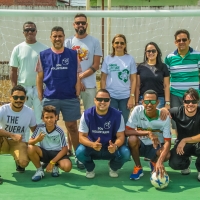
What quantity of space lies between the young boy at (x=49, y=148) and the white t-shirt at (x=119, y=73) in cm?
103

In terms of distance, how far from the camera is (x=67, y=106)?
5262 millimetres

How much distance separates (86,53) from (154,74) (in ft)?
3.42

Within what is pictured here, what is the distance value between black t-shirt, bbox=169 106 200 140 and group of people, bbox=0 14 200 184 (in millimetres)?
13

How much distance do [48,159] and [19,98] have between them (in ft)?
2.96

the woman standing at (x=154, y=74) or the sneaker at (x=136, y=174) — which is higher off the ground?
the woman standing at (x=154, y=74)

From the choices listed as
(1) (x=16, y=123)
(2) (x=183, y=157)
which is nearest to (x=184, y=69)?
(2) (x=183, y=157)

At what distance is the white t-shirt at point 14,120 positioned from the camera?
5082 millimetres

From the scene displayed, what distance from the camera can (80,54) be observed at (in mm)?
5527

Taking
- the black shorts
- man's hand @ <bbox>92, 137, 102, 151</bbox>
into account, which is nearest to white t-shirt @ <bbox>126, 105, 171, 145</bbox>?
man's hand @ <bbox>92, 137, 102, 151</bbox>

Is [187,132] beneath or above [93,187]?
above

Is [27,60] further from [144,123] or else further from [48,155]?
[144,123]

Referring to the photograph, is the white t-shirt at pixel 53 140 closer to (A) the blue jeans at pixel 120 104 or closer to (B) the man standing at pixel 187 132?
(A) the blue jeans at pixel 120 104

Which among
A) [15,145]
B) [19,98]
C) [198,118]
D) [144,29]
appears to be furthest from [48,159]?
[144,29]

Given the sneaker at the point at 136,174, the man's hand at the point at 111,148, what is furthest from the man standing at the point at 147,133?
the man's hand at the point at 111,148
